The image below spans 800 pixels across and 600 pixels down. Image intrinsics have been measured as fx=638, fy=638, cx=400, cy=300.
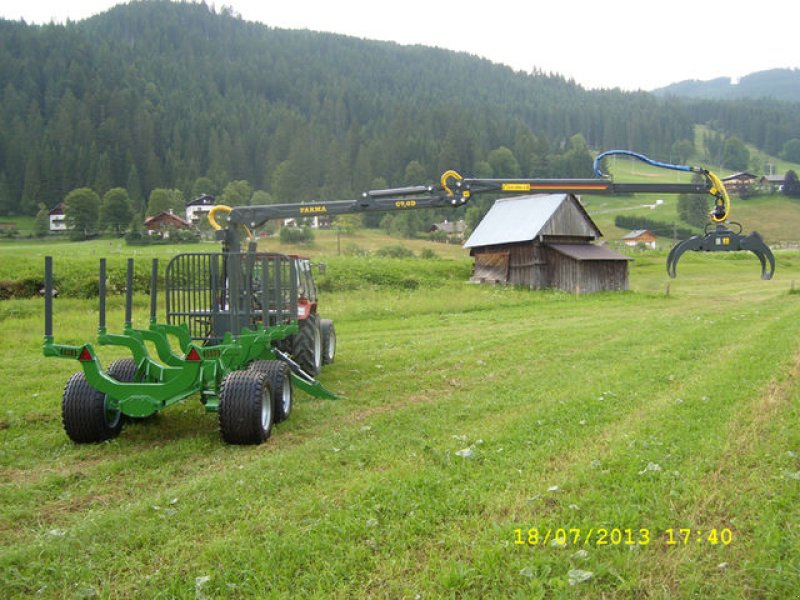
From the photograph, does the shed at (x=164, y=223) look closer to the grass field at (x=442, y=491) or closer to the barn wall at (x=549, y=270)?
the barn wall at (x=549, y=270)

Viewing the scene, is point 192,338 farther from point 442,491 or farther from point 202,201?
point 202,201

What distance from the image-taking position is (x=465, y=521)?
5059mm

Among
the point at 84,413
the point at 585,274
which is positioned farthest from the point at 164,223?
the point at 84,413

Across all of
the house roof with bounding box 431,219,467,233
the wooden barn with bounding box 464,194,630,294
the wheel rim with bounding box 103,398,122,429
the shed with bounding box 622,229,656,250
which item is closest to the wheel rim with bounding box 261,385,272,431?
the wheel rim with bounding box 103,398,122,429

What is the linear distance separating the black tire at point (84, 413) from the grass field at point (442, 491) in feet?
0.64

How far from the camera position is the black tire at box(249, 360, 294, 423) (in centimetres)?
854

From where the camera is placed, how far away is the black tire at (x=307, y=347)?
11914 mm

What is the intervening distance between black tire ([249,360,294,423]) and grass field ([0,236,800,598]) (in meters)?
0.27

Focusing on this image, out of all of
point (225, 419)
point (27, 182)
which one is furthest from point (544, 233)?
point (27, 182)

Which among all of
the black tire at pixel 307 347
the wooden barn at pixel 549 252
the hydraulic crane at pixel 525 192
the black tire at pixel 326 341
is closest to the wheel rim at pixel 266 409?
the black tire at pixel 307 347

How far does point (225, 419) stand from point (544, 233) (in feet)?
114

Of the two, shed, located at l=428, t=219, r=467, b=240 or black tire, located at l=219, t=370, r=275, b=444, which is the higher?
shed, located at l=428, t=219, r=467, b=240

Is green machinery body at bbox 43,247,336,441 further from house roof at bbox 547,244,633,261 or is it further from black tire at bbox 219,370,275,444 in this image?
house roof at bbox 547,244,633,261

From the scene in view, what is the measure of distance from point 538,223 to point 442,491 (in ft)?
120
